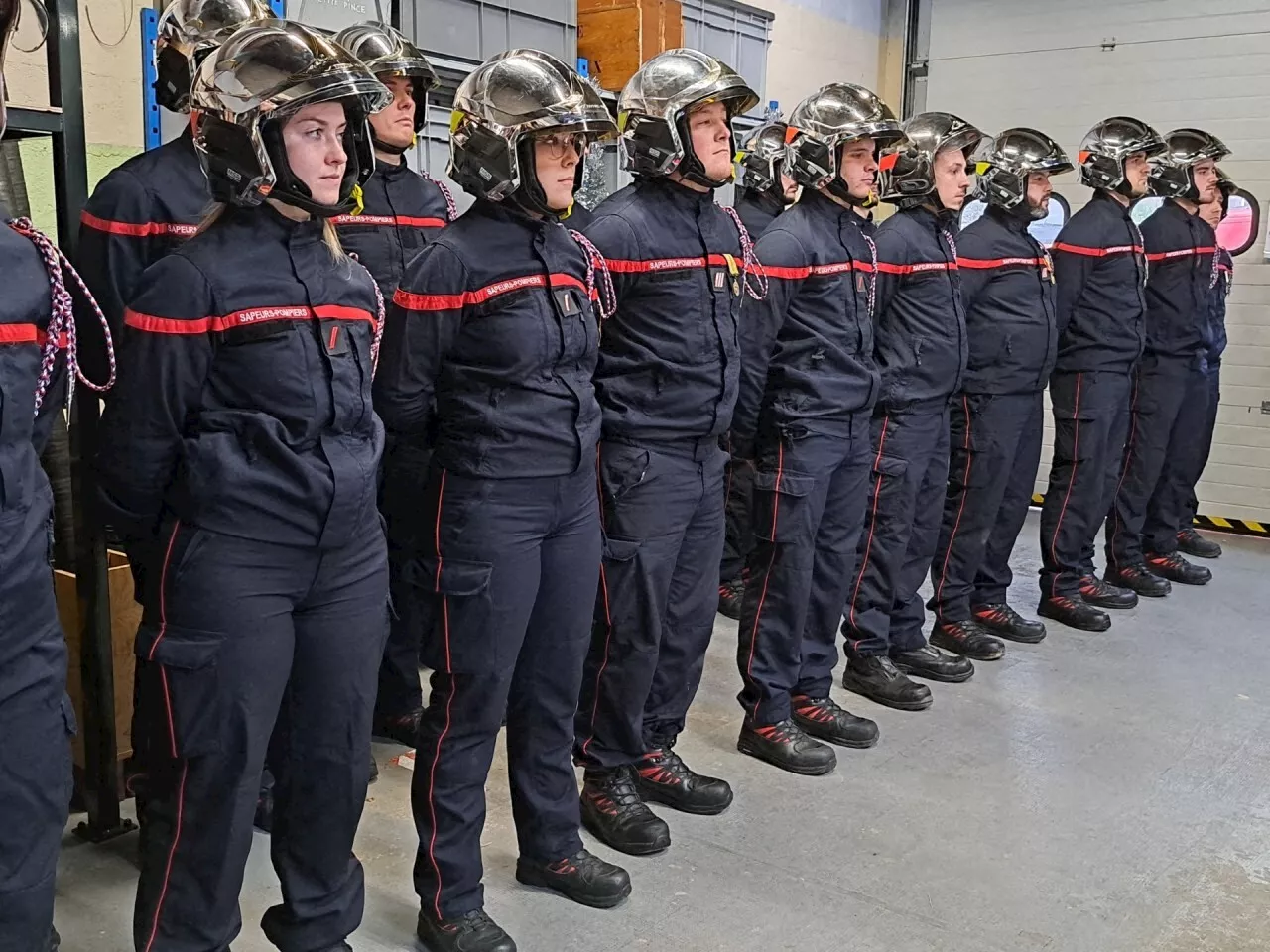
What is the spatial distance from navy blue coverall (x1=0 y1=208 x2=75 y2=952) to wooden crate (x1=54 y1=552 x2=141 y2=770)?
128 cm

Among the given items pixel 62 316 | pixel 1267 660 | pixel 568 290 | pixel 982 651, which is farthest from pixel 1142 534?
pixel 62 316

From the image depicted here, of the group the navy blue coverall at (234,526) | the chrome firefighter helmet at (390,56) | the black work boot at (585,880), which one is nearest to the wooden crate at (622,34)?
the chrome firefighter helmet at (390,56)

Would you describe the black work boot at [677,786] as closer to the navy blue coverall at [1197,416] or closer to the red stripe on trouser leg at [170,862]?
the red stripe on trouser leg at [170,862]

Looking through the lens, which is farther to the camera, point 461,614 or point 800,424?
point 800,424

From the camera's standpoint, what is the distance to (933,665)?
4.62m

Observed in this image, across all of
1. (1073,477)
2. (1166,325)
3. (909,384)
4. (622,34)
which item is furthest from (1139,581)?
(622,34)

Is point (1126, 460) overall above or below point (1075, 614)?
above

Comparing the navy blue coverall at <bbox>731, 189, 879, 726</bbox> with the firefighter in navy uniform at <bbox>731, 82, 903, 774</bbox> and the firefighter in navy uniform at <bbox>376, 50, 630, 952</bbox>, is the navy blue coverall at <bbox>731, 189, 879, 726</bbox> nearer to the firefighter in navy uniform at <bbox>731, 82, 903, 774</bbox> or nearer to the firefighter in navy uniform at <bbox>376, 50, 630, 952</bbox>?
the firefighter in navy uniform at <bbox>731, 82, 903, 774</bbox>

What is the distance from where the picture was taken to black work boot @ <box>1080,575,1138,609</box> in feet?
18.6

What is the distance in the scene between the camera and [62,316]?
6.28 feet

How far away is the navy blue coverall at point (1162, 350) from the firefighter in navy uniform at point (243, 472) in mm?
4721

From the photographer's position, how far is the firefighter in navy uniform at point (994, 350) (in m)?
4.84

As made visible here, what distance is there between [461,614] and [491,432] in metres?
0.40

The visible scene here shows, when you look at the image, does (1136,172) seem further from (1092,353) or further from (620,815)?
(620,815)
